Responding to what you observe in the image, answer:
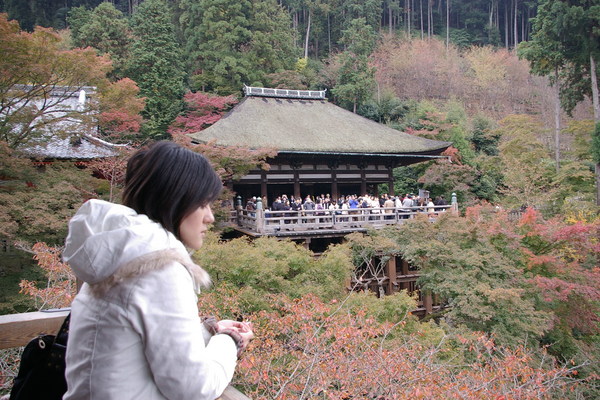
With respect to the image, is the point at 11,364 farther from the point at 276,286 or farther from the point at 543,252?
the point at 543,252

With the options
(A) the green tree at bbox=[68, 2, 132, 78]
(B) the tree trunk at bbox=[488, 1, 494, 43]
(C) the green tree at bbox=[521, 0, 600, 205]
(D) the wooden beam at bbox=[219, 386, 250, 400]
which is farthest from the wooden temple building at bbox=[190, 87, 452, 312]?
(B) the tree trunk at bbox=[488, 1, 494, 43]

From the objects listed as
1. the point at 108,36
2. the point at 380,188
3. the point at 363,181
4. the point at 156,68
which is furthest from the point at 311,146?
the point at 108,36

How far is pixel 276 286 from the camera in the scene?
7.14m

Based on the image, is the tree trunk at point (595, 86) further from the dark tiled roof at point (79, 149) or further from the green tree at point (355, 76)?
the dark tiled roof at point (79, 149)

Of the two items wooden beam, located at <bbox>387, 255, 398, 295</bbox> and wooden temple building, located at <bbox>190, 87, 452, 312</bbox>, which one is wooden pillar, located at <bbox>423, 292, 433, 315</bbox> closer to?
wooden temple building, located at <bbox>190, 87, 452, 312</bbox>

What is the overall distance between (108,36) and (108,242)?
2337 centimetres

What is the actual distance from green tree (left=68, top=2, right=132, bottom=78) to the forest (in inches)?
4.1

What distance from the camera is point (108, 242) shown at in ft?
2.81

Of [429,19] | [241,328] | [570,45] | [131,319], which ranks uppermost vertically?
[429,19]

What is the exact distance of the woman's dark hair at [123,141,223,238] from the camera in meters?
1.01

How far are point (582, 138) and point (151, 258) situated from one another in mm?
19722

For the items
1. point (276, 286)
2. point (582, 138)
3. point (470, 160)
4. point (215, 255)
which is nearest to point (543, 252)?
point (276, 286)

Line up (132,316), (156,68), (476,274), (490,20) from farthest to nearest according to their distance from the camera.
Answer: (490,20) < (156,68) < (476,274) < (132,316)

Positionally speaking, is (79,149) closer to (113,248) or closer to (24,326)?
(24,326)
